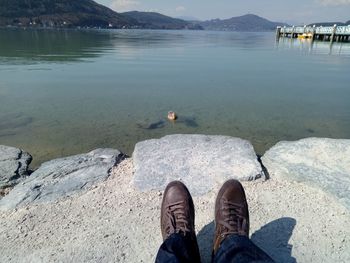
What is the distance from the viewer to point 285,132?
7414 millimetres

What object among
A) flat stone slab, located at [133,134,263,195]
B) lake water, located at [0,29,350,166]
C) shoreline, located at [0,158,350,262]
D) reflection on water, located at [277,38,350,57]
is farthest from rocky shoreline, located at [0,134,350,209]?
reflection on water, located at [277,38,350,57]

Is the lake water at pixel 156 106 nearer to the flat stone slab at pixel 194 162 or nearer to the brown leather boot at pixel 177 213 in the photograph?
the flat stone slab at pixel 194 162

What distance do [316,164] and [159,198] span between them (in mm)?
1966

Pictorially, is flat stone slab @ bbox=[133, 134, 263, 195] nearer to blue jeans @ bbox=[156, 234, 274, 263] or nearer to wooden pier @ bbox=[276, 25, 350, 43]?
blue jeans @ bbox=[156, 234, 274, 263]

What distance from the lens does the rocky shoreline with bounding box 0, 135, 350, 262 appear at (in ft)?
8.34

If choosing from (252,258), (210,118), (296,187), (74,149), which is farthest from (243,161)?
(210,118)

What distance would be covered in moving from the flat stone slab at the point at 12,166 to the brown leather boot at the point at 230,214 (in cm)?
278

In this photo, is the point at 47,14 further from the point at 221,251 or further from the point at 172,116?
the point at 221,251

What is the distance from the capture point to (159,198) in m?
3.19

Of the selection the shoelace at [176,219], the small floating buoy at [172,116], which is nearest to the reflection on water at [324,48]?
the small floating buoy at [172,116]

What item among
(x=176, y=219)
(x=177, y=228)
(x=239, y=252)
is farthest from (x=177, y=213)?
(x=239, y=252)

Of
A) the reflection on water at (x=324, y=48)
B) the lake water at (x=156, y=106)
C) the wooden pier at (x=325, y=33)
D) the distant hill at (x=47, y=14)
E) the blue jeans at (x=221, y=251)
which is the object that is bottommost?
the reflection on water at (x=324, y=48)

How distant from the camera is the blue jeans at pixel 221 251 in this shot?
6.34 ft

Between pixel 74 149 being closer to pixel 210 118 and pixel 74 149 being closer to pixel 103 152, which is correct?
pixel 103 152
